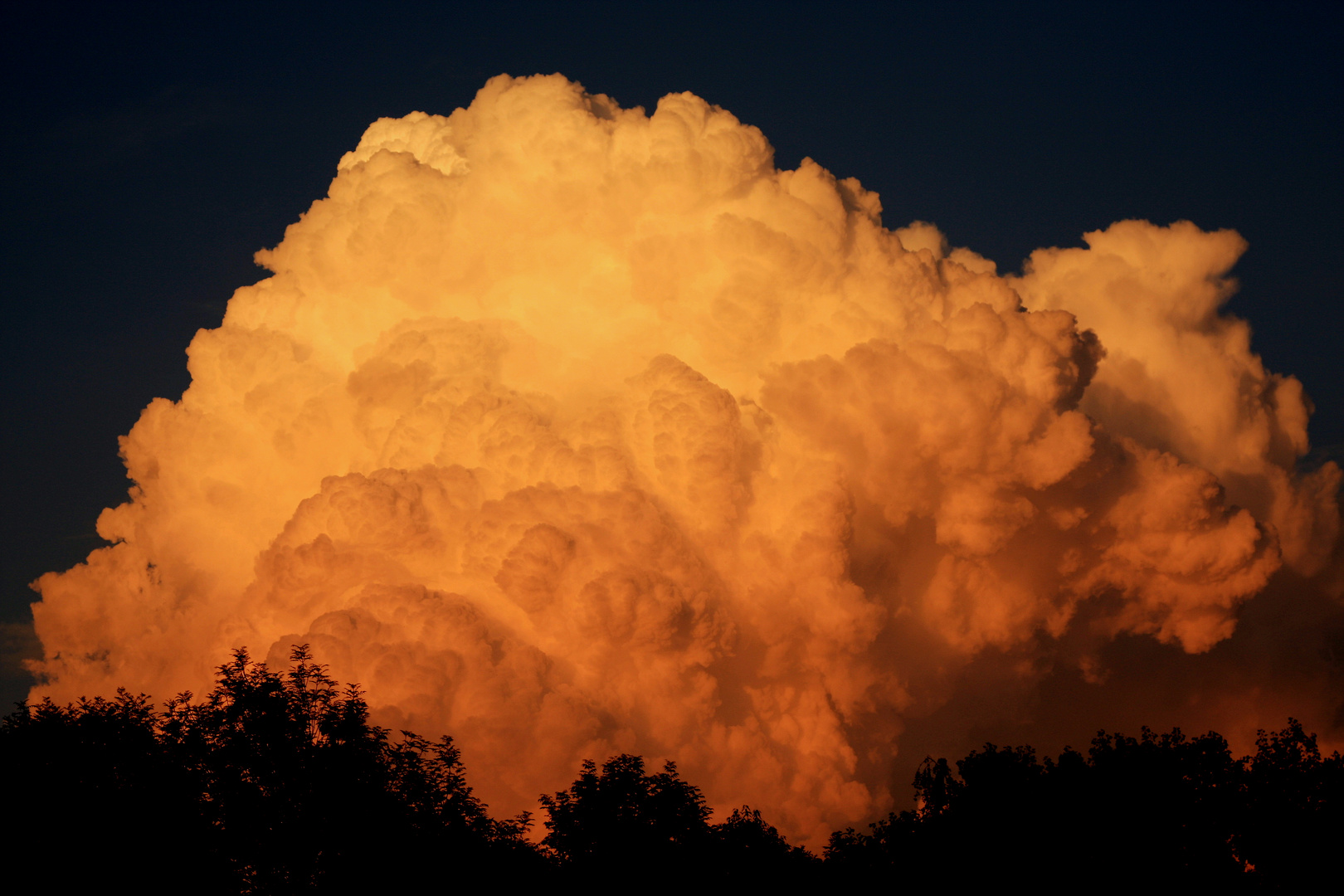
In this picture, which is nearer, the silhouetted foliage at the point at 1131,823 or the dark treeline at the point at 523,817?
the dark treeline at the point at 523,817

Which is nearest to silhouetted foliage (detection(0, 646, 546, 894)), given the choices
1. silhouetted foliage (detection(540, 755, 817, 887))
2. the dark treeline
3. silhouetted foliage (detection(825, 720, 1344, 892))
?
the dark treeline

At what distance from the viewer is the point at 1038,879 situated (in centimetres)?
5719

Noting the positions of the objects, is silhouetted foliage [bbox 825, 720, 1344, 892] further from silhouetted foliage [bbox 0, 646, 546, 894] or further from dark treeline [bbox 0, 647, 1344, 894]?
silhouetted foliage [bbox 0, 646, 546, 894]

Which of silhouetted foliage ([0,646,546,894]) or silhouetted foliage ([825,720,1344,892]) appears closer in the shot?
silhouetted foliage ([0,646,546,894])

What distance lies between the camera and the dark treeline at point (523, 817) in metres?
48.6

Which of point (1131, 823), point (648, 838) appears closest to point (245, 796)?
point (648, 838)

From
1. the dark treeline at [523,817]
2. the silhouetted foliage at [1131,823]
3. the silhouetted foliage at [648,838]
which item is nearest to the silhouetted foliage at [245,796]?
the dark treeline at [523,817]

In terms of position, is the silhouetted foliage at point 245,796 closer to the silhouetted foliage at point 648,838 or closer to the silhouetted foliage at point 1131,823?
the silhouetted foliage at point 648,838

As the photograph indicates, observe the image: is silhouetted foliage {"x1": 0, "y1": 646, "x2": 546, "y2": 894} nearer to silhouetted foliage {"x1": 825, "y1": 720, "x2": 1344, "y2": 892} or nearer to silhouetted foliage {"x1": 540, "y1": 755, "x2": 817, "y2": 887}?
silhouetted foliage {"x1": 540, "y1": 755, "x2": 817, "y2": 887}

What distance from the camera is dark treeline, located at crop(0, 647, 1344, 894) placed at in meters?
48.6

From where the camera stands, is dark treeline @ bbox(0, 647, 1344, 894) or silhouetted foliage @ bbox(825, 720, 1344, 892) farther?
silhouetted foliage @ bbox(825, 720, 1344, 892)

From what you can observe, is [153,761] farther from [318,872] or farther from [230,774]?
[318,872]

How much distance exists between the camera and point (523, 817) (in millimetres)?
58719

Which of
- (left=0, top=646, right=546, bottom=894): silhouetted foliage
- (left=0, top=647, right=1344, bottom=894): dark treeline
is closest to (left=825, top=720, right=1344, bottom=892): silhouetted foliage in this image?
(left=0, top=647, right=1344, bottom=894): dark treeline
